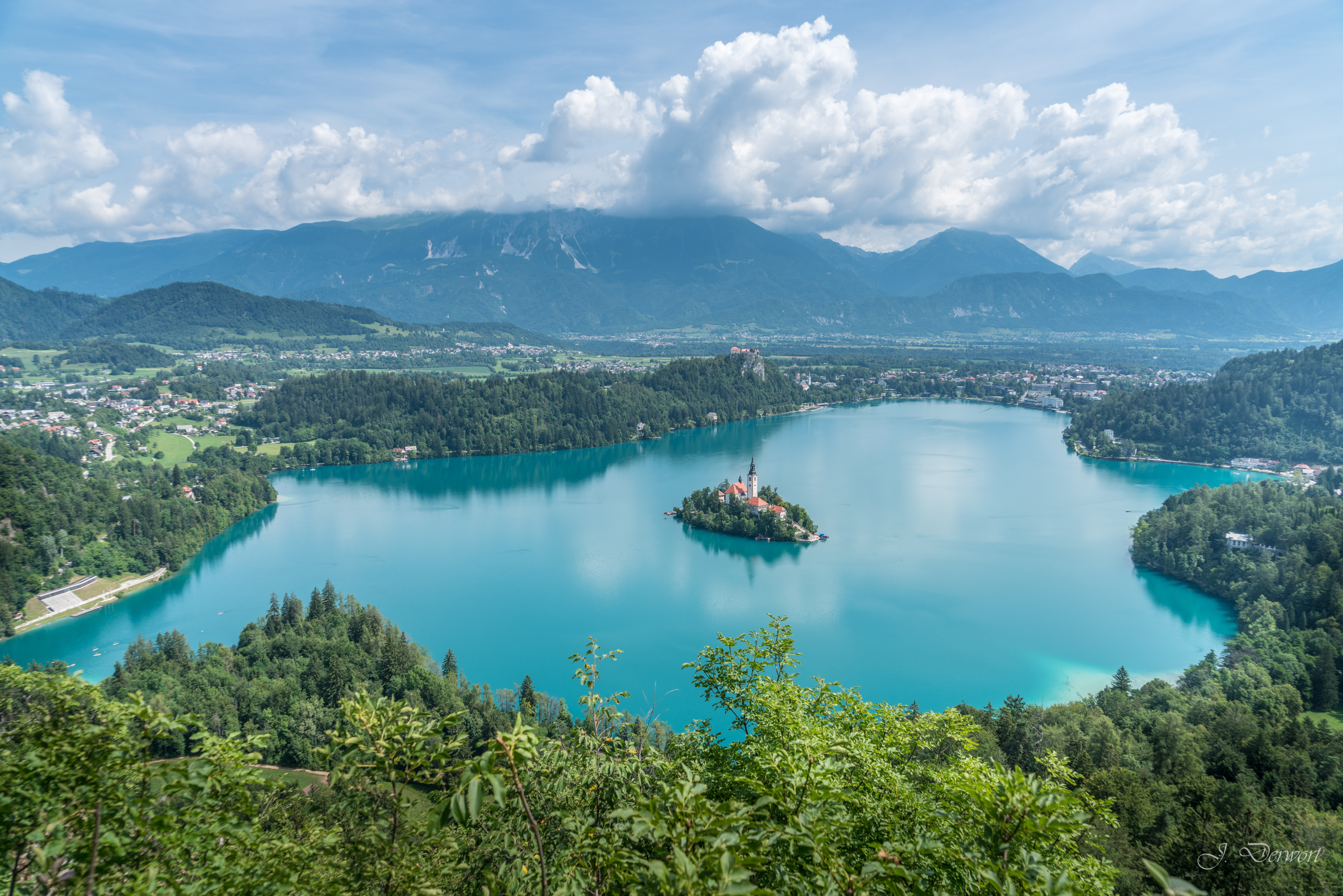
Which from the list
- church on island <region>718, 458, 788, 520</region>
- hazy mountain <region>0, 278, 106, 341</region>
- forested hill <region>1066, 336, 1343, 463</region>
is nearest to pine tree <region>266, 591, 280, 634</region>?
church on island <region>718, 458, 788, 520</region>

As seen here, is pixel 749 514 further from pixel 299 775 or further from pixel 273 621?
pixel 299 775

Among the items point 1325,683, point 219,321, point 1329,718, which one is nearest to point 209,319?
point 219,321

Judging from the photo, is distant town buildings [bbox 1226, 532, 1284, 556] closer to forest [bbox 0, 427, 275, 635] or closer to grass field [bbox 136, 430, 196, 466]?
forest [bbox 0, 427, 275, 635]

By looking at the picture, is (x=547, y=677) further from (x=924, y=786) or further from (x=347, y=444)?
(x=347, y=444)

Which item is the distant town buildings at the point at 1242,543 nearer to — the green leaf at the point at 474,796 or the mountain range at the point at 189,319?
the green leaf at the point at 474,796

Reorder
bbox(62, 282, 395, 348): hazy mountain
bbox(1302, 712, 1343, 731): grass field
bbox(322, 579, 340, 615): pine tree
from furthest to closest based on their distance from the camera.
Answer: bbox(62, 282, 395, 348): hazy mountain, bbox(322, 579, 340, 615): pine tree, bbox(1302, 712, 1343, 731): grass field

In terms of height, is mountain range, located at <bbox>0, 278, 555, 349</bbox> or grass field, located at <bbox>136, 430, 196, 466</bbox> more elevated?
mountain range, located at <bbox>0, 278, 555, 349</bbox>

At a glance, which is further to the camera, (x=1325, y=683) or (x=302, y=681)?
(x=302, y=681)
